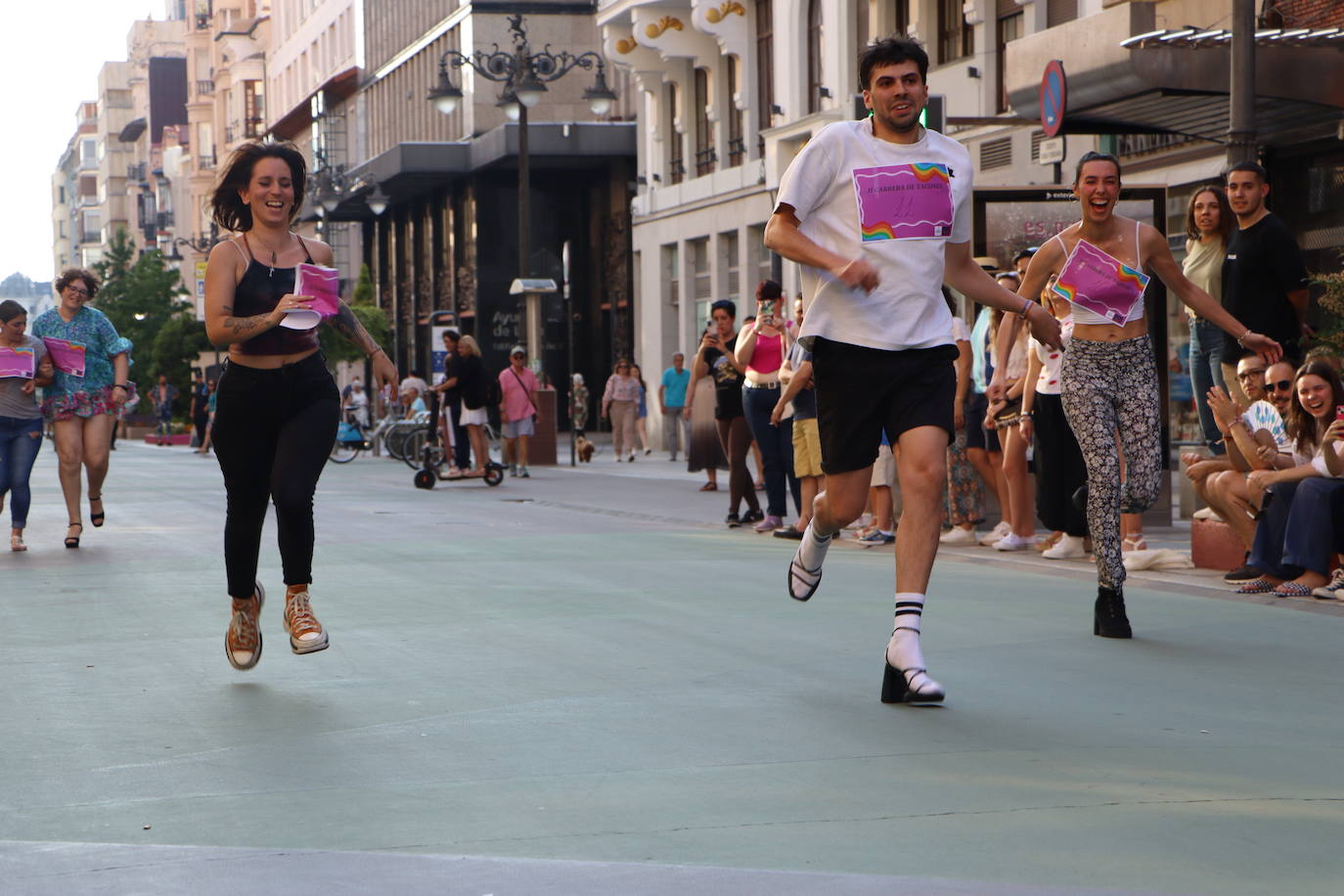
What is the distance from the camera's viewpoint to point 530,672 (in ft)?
23.3

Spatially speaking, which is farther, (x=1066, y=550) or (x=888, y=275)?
(x=1066, y=550)

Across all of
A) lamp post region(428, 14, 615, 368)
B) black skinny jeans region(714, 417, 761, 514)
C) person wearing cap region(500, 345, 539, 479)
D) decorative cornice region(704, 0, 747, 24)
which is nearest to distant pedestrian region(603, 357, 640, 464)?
lamp post region(428, 14, 615, 368)

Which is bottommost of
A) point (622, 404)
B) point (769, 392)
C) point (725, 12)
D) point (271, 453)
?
point (622, 404)

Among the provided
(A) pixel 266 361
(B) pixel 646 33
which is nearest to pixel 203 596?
(A) pixel 266 361

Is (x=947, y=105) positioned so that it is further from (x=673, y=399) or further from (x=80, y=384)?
(x=80, y=384)

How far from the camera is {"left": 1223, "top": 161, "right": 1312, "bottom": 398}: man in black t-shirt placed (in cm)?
1102

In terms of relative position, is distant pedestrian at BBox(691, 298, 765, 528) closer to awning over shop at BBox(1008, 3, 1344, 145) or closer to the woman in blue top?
awning over shop at BBox(1008, 3, 1344, 145)

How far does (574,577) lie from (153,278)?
81909mm

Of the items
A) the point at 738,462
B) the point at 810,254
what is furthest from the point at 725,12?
the point at 810,254

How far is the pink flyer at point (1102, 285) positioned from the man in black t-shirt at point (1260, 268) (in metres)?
A: 3.02

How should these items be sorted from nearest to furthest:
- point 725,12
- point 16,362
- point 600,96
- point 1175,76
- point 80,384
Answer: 1. point 16,362
2. point 80,384
3. point 1175,76
4. point 600,96
5. point 725,12

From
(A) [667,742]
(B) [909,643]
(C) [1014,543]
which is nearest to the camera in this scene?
(A) [667,742]

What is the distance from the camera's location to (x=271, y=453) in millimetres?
7133

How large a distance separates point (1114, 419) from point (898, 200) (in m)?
2.10
